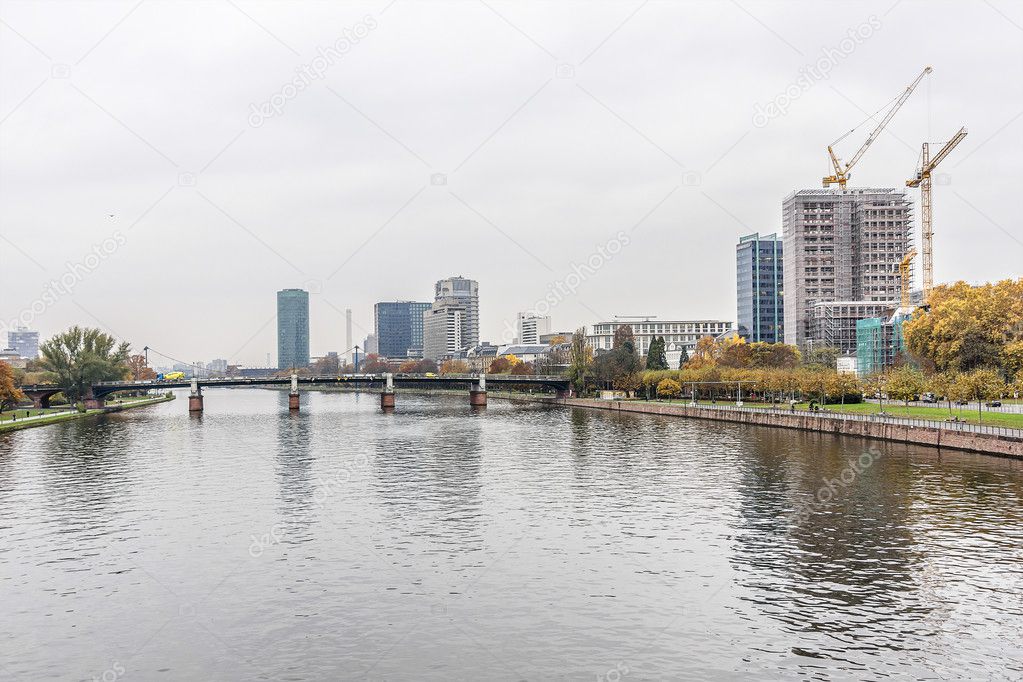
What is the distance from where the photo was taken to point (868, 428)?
7631 centimetres

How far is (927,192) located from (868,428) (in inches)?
4881

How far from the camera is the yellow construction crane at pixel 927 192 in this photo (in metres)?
166

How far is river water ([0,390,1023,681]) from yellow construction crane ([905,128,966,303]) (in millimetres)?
124962

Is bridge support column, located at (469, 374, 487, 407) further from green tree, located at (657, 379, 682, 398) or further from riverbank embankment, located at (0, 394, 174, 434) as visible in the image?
riverbank embankment, located at (0, 394, 174, 434)

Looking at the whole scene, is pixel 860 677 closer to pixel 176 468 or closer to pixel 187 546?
pixel 187 546

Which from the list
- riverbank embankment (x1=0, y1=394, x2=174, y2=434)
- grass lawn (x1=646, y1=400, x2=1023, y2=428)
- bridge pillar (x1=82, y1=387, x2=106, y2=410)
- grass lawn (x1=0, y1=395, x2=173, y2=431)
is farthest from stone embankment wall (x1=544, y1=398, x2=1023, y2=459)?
bridge pillar (x1=82, y1=387, x2=106, y2=410)

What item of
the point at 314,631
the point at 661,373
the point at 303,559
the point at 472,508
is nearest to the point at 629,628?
the point at 314,631

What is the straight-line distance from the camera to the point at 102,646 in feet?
82.2

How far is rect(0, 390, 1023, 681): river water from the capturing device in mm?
23797

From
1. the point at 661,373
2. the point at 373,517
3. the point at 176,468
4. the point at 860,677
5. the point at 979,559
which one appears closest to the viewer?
the point at 860,677

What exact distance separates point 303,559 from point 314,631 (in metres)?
9.09

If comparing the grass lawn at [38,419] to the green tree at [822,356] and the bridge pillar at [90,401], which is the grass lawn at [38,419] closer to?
the bridge pillar at [90,401]

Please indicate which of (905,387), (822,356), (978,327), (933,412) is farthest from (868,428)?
(822,356)

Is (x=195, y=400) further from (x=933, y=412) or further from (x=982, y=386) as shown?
(x=982, y=386)
